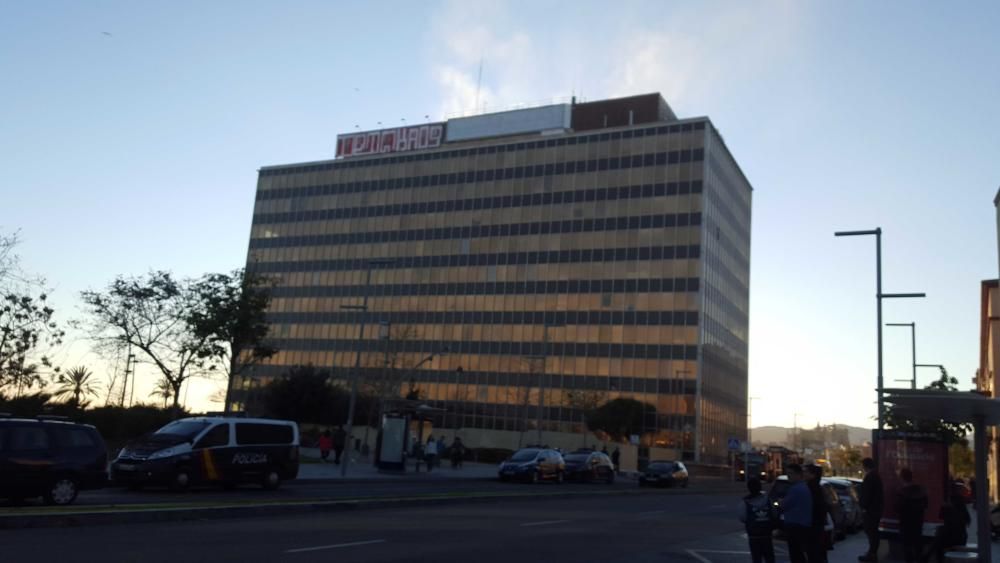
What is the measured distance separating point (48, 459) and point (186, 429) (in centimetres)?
678

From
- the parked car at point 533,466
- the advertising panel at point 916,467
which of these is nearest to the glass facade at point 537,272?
the parked car at point 533,466

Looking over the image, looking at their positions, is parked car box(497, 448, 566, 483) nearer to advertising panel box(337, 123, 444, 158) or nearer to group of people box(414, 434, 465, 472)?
group of people box(414, 434, 465, 472)

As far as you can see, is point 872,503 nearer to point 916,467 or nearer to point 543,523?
point 916,467

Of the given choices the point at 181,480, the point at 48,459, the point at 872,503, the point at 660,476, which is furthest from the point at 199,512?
the point at 660,476

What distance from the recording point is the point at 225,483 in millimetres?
25984

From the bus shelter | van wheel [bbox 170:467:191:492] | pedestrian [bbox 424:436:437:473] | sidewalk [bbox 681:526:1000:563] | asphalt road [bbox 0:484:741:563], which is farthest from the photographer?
pedestrian [bbox 424:436:437:473]

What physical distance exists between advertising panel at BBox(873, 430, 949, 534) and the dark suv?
1671 cm

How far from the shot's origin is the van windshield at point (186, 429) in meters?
24.5

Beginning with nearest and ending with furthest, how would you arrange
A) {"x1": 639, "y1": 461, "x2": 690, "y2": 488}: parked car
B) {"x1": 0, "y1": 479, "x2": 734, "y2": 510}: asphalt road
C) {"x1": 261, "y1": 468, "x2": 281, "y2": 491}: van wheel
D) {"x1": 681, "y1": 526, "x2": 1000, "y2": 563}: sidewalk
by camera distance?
{"x1": 681, "y1": 526, "x2": 1000, "y2": 563}: sidewalk < {"x1": 0, "y1": 479, "x2": 734, "y2": 510}: asphalt road < {"x1": 261, "y1": 468, "x2": 281, "y2": 491}: van wheel < {"x1": 639, "y1": 461, "x2": 690, "y2": 488}: parked car

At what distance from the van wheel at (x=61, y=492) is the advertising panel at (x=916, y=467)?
16.8 metres

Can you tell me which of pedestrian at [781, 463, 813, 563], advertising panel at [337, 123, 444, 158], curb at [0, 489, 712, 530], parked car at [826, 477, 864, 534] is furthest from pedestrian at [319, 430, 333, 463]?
advertising panel at [337, 123, 444, 158]

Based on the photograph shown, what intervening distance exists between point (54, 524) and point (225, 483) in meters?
11.7

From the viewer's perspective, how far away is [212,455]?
24.7 meters

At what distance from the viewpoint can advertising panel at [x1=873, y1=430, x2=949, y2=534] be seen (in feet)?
57.8
